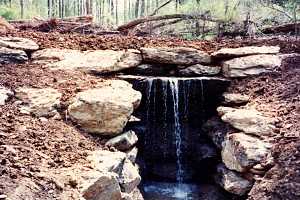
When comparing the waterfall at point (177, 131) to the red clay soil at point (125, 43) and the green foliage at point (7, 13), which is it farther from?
the green foliage at point (7, 13)

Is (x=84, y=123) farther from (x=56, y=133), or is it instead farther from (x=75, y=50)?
(x=75, y=50)

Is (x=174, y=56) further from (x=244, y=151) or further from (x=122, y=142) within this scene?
(x=244, y=151)

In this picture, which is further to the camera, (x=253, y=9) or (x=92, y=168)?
(x=253, y=9)

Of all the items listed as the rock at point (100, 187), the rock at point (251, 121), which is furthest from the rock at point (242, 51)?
the rock at point (100, 187)

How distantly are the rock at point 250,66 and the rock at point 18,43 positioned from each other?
4142 mm

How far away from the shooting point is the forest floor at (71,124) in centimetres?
468

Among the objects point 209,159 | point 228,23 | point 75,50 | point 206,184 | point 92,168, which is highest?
point 228,23

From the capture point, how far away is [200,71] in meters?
8.66

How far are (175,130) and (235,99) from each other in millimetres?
1690

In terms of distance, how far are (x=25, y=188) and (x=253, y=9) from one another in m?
10.2

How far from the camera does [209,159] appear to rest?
8055mm

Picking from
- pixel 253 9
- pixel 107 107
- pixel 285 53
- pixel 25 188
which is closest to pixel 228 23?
pixel 253 9

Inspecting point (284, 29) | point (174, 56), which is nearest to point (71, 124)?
point (174, 56)

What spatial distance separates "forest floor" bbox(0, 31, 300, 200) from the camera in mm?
4680
